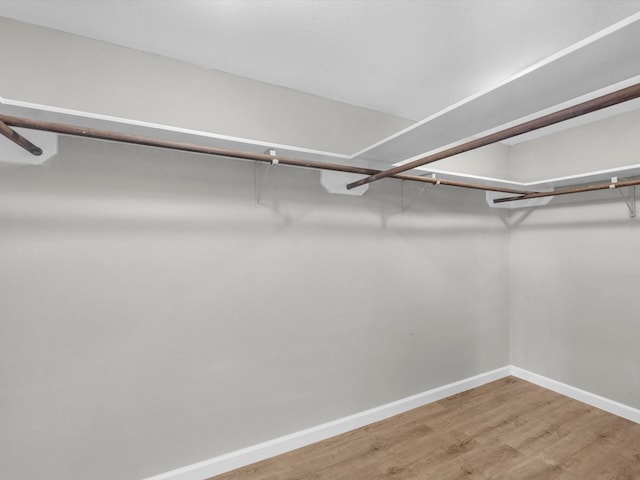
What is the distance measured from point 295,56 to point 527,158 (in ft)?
8.95

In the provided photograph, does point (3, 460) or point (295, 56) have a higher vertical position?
point (295, 56)

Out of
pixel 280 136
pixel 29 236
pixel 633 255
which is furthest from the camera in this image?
pixel 633 255

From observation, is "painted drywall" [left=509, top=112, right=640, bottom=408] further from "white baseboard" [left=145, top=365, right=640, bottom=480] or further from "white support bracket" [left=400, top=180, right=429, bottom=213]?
"white support bracket" [left=400, top=180, right=429, bottom=213]

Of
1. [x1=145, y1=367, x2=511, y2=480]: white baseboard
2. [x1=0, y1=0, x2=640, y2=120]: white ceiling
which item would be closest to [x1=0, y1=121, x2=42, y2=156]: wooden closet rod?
[x1=0, y1=0, x2=640, y2=120]: white ceiling

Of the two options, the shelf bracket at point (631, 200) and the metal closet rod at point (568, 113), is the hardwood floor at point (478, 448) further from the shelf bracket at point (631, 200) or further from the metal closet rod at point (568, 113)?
the metal closet rod at point (568, 113)

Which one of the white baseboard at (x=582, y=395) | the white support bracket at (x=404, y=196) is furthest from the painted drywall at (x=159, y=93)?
the white baseboard at (x=582, y=395)

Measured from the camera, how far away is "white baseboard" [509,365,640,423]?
2466 mm

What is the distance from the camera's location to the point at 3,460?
4.76 ft

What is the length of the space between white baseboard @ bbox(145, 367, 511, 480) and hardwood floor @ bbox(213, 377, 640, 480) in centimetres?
4

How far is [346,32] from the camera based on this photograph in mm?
1554

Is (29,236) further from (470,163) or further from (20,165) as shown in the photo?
(470,163)

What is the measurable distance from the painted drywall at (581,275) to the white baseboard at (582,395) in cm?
4

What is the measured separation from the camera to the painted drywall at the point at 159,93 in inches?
59.2

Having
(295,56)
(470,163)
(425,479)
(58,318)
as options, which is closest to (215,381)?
(58,318)
